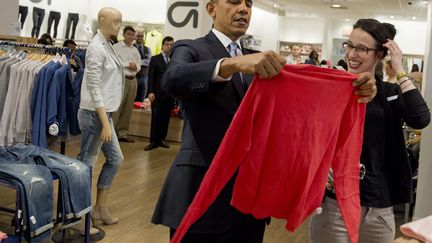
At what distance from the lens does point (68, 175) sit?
3.04 meters

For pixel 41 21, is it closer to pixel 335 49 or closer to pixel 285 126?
pixel 285 126

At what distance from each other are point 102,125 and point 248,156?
85.4 inches

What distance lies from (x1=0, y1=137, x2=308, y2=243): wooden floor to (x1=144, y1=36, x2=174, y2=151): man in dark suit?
0.56 meters

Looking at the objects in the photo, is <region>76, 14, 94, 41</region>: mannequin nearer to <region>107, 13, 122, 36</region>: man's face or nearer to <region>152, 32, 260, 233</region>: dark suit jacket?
<region>107, 13, 122, 36</region>: man's face

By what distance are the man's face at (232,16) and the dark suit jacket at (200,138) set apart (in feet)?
0.16

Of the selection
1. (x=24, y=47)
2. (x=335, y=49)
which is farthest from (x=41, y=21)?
(x=335, y=49)

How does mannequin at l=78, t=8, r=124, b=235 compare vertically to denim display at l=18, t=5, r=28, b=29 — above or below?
below

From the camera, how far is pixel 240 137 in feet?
4.83

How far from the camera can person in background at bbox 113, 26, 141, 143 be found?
7.59 meters

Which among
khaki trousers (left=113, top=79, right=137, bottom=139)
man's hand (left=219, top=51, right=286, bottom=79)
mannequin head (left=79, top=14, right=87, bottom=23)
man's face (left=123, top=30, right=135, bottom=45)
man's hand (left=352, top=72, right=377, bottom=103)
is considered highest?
mannequin head (left=79, top=14, right=87, bottom=23)

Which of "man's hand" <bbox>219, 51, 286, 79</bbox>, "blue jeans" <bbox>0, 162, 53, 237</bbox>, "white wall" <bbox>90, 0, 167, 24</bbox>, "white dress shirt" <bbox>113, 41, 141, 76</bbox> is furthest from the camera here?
"white wall" <bbox>90, 0, 167, 24</bbox>

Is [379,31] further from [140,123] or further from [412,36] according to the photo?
[412,36]

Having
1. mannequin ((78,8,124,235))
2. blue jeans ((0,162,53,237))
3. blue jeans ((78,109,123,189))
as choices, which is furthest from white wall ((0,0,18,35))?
blue jeans ((0,162,53,237))

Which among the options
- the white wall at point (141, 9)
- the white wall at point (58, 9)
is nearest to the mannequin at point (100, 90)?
the white wall at point (58, 9)
